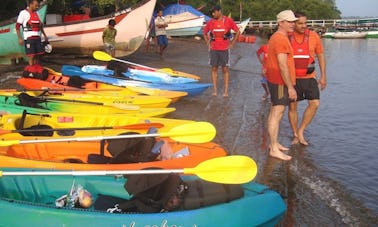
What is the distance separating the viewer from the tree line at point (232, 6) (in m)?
15.7

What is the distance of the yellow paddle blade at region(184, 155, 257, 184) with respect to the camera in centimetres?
304

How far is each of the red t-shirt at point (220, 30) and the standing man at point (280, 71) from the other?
9.71 feet

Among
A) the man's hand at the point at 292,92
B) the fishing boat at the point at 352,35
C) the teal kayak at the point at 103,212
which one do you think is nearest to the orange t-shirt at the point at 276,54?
the man's hand at the point at 292,92

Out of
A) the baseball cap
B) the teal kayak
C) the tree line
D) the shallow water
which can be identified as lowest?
the shallow water

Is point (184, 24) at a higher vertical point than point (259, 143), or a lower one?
higher

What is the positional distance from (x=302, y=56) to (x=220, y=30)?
2.84m

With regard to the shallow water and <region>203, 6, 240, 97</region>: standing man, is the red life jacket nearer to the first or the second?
the shallow water

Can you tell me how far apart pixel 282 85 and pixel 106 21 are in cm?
843

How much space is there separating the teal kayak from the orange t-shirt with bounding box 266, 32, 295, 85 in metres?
1.70

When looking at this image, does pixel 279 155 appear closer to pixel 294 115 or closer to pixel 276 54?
pixel 294 115

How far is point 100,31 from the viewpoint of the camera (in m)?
12.1

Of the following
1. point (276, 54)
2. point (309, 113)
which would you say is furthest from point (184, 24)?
point (276, 54)

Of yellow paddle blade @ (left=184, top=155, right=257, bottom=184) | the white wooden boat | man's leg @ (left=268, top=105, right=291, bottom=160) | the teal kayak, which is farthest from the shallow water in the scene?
the white wooden boat

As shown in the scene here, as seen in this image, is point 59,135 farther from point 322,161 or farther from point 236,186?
point 322,161
